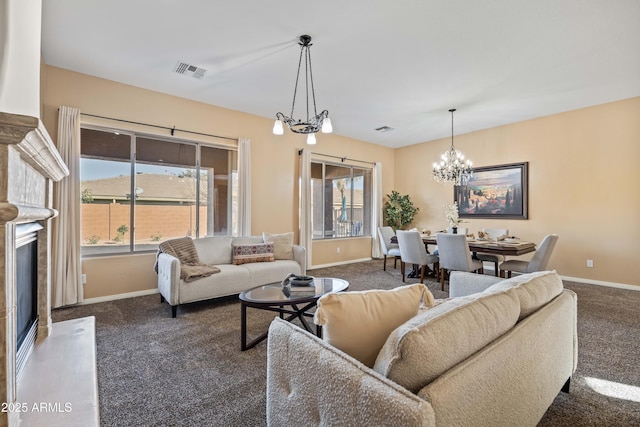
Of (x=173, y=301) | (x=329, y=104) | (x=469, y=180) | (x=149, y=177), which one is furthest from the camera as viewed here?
(x=469, y=180)

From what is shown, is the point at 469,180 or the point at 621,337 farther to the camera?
the point at 469,180

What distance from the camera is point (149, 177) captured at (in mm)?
4277

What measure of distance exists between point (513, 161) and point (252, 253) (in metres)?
4.96

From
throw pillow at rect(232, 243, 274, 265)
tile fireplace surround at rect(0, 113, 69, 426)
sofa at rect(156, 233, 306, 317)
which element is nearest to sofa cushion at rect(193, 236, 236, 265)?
sofa at rect(156, 233, 306, 317)

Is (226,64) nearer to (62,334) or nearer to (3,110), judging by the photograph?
(3,110)

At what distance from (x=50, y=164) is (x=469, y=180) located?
6367 mm

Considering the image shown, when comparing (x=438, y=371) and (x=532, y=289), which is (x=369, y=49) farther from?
(x=438, y=371)

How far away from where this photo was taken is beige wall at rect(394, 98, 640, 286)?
4.39 metres

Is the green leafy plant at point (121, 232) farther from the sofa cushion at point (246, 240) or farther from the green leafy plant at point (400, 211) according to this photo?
the green leafy plant at point (400, 211)

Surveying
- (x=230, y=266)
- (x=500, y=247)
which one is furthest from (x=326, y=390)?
(x=500, y=247)

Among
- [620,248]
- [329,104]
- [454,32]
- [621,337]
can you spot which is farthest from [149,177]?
[620,248]

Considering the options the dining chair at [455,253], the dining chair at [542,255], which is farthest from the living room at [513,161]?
the dining chair at [455,253]

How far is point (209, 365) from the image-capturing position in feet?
7.35

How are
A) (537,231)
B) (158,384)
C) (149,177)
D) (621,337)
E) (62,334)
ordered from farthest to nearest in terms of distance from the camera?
(537,231), (149,177), (621,337), (62,334), (158,384)
